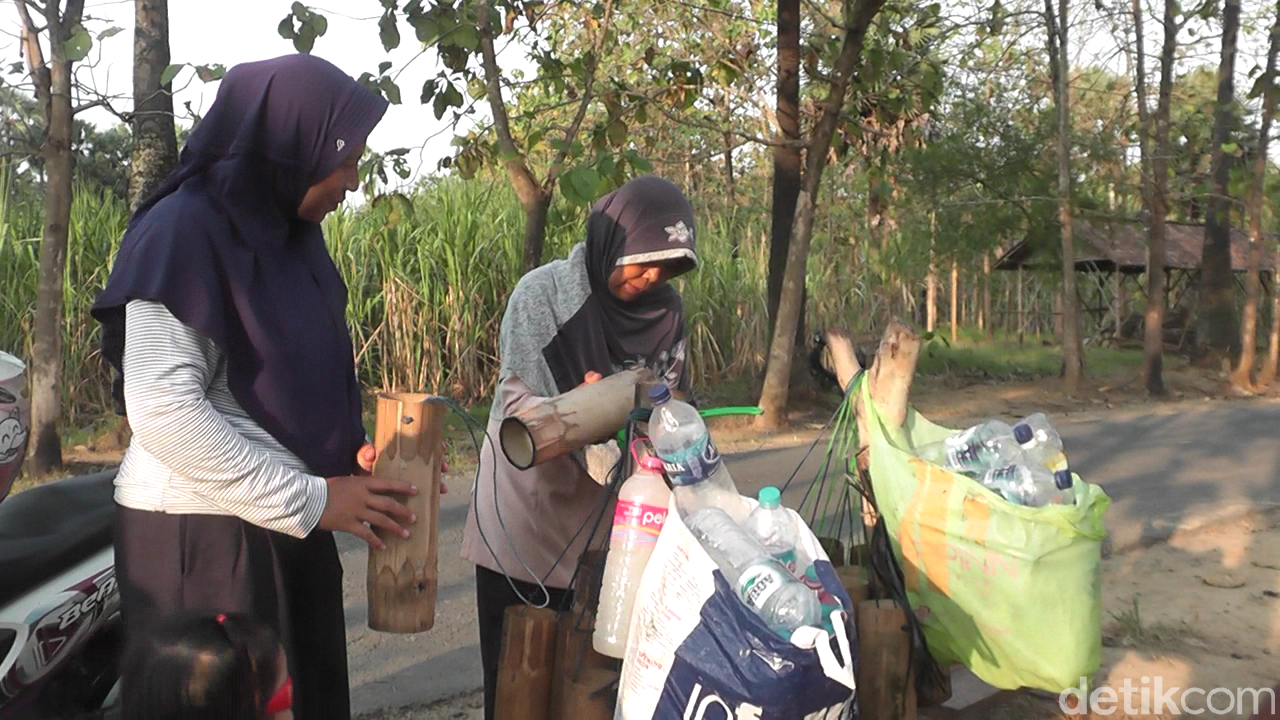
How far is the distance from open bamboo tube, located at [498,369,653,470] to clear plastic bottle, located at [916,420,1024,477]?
0.74 meters

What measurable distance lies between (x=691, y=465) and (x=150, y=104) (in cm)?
545

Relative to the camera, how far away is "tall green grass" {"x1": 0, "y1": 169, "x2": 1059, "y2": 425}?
7840 mm

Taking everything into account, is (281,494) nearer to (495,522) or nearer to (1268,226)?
(495,522)

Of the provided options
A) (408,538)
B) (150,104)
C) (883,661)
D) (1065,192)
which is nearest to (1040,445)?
(883,661)

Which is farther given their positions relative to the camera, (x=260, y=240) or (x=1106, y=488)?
(x=1106, y=488)

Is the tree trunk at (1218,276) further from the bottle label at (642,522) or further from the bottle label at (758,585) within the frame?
the bottle label at (758,585)

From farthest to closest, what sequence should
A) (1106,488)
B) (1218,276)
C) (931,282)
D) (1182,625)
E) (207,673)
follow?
(931,282) → (1218,276) → (1106,488) → (1182,625) → (207,673)

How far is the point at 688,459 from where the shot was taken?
6.03ft

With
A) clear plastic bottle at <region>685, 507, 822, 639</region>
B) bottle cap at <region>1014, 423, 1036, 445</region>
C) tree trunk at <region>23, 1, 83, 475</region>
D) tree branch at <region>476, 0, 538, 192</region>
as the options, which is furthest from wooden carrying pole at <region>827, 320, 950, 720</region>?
tree trunk at <region>23, 1, 83, 475</region>

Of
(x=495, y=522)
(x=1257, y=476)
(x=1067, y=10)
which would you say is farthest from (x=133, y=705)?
(x=1067, y=10)

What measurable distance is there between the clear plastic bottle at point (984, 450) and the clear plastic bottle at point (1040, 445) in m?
0.02

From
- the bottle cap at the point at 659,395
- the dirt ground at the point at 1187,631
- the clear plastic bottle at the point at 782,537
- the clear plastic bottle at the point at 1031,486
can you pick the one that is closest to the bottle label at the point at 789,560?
the clear plastic bottle at the point at 782,537

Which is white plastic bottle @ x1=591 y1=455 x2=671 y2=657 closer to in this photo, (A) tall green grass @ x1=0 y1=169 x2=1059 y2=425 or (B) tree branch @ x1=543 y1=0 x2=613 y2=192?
(B) tree branch @ x1=543 y1=0 x2=613 y2=192

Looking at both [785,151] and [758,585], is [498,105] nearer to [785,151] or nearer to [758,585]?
[785,151]
